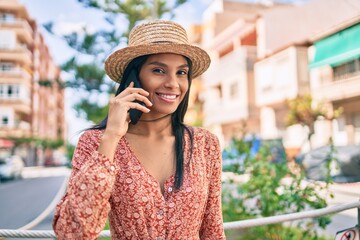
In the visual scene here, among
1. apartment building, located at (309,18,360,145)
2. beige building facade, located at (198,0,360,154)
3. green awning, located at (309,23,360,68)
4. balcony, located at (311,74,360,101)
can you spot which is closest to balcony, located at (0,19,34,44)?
beige building facade, located at (198,0,360,154)

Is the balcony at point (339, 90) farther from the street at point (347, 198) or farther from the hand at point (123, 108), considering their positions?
the hand at point (123, 108)

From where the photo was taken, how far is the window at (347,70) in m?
15.4

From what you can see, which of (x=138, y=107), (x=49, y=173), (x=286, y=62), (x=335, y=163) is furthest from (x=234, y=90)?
(x=138, y=107)

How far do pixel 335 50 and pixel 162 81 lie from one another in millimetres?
14712

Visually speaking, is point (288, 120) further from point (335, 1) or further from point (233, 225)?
point (233, 225)

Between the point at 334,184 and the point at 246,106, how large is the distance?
18.7 metres

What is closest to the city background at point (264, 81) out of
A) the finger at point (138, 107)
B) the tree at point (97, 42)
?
the tree at point (97, 42)

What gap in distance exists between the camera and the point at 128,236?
1.13 meters

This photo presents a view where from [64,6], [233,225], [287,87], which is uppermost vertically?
[287,87]

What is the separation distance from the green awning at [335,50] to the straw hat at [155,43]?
465 inches

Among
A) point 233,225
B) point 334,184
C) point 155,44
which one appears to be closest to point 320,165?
point 334,184

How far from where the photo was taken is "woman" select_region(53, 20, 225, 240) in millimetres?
1005

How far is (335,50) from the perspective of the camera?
14.6 m

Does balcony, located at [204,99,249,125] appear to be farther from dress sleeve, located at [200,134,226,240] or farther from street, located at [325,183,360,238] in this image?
dress sleeve, located at [200,134,226,240]
